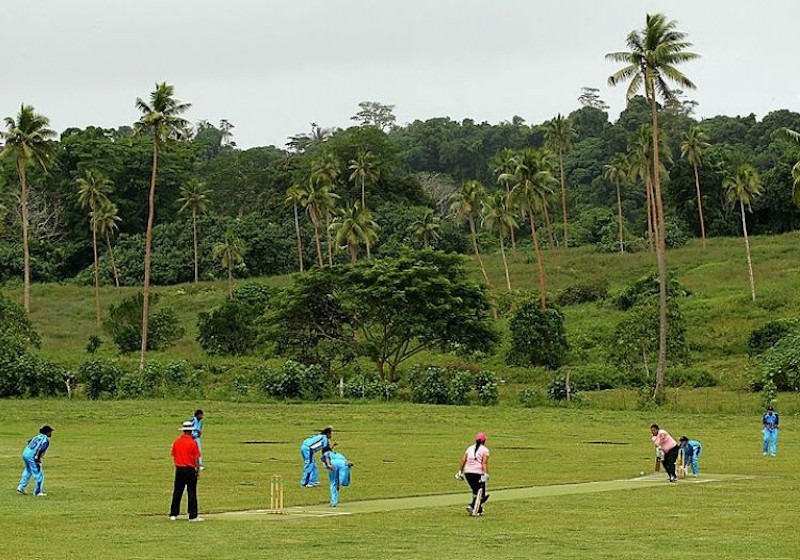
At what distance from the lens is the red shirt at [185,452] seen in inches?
910

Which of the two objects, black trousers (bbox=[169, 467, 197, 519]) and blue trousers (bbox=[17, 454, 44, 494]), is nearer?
black trousers (bbox=[169, 467, 197, 519])

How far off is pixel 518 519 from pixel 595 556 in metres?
5.01

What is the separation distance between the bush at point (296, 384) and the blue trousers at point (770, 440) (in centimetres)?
3304

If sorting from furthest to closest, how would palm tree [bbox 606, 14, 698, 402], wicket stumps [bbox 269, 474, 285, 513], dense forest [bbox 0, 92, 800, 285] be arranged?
dense forest [bbox 0, 92, 800, 285] < palm tree [bbox 606, 14, 698, 402] < wicket stumps [bbox 269, 474, 285, 513]

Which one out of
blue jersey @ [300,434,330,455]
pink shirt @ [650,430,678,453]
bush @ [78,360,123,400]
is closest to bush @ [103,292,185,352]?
bush @ [78,360,123,400]

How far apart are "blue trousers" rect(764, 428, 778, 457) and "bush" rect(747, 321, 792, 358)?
3803 centimetres

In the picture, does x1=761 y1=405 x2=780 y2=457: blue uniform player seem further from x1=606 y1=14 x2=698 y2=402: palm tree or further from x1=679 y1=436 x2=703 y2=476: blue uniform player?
x1=606 y1=14 x2=698 y2=402: palm tree

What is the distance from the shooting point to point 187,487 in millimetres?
23422

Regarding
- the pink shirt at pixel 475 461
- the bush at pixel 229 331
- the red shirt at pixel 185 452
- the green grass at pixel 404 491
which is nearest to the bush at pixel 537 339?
the bush at pixel 229 331

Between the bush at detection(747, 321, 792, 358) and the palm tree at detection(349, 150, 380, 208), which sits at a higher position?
the palm tree at detection(349, 150, 380, 208)

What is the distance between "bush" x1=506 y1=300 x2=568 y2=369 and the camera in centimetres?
8150

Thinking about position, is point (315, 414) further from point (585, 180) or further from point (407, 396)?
point (585, 180)

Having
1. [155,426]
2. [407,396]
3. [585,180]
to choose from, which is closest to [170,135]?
[407,396]

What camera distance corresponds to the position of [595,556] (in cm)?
1898
